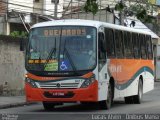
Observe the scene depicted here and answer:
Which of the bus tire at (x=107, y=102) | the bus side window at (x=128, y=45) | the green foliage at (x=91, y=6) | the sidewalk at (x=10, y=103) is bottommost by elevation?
the sidewalk at (x=10, y=103)

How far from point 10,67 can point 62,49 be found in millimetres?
8735

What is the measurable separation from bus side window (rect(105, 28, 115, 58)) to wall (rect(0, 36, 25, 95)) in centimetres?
719

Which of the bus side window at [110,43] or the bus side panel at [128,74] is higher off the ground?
the bus side window at [110,43]

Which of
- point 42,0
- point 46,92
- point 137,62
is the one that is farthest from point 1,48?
point 42,0

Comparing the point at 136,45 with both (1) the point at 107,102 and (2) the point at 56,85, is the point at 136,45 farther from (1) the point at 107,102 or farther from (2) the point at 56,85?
(2) the point at 56,85

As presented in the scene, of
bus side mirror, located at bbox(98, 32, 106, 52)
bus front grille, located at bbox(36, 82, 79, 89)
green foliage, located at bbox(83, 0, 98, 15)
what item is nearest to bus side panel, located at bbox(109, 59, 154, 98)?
bus side mirror, located at bbox(98, 32, 106, 52)

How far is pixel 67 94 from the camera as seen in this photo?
59.8 feet

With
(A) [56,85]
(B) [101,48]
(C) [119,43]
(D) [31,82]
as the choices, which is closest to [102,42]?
(B) [101,48]

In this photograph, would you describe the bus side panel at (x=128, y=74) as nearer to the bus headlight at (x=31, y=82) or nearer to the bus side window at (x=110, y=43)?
the bus side window at (x=110, y=43)

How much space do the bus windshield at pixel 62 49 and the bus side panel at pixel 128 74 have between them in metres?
1.66

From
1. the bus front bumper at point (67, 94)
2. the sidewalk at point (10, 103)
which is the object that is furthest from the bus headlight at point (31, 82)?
the sidewalk at point (10, 103)

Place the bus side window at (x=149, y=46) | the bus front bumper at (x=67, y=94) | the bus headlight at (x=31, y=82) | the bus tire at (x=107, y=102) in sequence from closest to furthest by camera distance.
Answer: the bus front bumper at (x=67, y=94), the bus headlight at (x=31, y=82), the bus tire at (x=107, y=102), the bus side window at (x=149, y=46)

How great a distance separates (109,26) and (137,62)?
3907mm

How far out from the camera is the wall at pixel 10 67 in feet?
85.6
